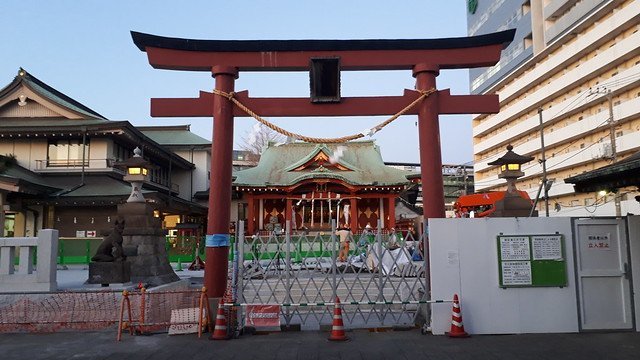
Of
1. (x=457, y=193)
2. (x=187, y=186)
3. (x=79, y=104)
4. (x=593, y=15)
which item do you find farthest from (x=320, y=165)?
(x=457, y=193)

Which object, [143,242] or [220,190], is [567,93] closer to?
[143,242]

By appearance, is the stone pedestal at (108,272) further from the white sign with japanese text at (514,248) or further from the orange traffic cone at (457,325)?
the white sign with japanese text at (514,248)

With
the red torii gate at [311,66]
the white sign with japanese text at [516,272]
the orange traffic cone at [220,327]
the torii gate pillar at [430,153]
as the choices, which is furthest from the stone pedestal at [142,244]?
the white sign with japanese text at [516,272]

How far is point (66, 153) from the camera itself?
28.6m

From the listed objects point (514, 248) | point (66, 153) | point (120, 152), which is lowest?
point (514, 248)

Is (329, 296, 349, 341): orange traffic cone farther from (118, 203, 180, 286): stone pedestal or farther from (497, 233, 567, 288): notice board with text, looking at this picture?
(118, 203, 180, 286): stone pedestal

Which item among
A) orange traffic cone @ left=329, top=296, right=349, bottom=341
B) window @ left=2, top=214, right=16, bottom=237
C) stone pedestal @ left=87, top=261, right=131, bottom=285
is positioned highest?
window @ left=2, top=214, right=16, bottom=237

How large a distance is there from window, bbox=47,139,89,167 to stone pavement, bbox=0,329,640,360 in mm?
20976

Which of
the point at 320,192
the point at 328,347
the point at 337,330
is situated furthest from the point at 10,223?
the point at 328,347

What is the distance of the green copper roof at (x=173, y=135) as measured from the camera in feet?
134

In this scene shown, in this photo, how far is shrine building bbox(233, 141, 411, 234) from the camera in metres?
32.1

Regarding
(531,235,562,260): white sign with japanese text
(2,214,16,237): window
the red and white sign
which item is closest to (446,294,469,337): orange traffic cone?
(531,235,562,260): white sign with japanese text

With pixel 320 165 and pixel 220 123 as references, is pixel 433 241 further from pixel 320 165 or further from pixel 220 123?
pixel 320 165

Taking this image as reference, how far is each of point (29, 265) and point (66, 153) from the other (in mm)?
19651
